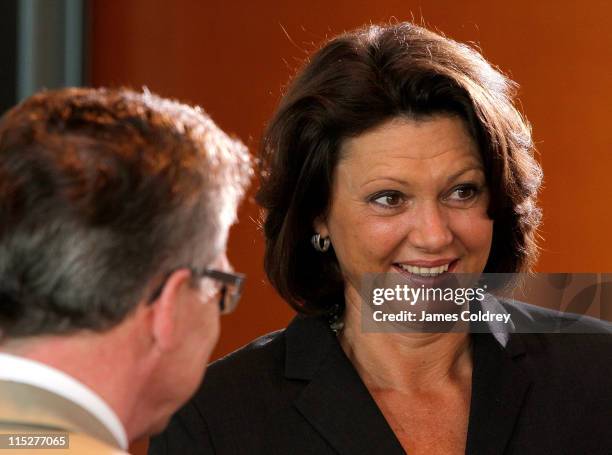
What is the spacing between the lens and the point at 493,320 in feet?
7.26

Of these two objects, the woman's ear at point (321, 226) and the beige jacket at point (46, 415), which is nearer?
the beige jacket at point (46, 415)

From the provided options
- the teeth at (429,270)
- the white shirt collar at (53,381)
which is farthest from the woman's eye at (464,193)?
the white shirt collar at (53,381)

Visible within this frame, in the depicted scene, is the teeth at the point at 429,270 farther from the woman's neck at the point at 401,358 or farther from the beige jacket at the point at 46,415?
the beige jacket at the point at 46,415

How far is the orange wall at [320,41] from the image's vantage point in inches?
137

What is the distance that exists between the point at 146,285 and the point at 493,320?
3.62ft

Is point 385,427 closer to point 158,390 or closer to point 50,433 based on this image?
point 158,390

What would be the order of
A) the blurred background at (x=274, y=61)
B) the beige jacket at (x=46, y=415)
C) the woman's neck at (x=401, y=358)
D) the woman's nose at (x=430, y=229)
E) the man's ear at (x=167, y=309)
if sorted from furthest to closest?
the blurred background at (x=274, y=61), the woman's neck at (x=401, y=358), the woman's nose at (x=430, y=229), the man's ear at (x=167, y=309), the beige jacket at (x=46, y=415)

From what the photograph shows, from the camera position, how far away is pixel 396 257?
207cm

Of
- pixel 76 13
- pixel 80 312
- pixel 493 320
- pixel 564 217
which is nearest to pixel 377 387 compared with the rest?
pixel 493 320

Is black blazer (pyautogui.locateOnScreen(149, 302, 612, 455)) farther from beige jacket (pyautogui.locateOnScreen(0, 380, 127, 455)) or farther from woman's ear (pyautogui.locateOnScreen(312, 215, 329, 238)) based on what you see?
beige jacket (pyautogui.locateOnScreen(0, 380, 127, 455))

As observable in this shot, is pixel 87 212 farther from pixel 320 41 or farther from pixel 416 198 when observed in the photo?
pixel 320 41

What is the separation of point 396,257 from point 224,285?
0.74m

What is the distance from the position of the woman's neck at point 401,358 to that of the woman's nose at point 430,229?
0.19 meters

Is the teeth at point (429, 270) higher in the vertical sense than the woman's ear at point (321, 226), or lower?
lower
